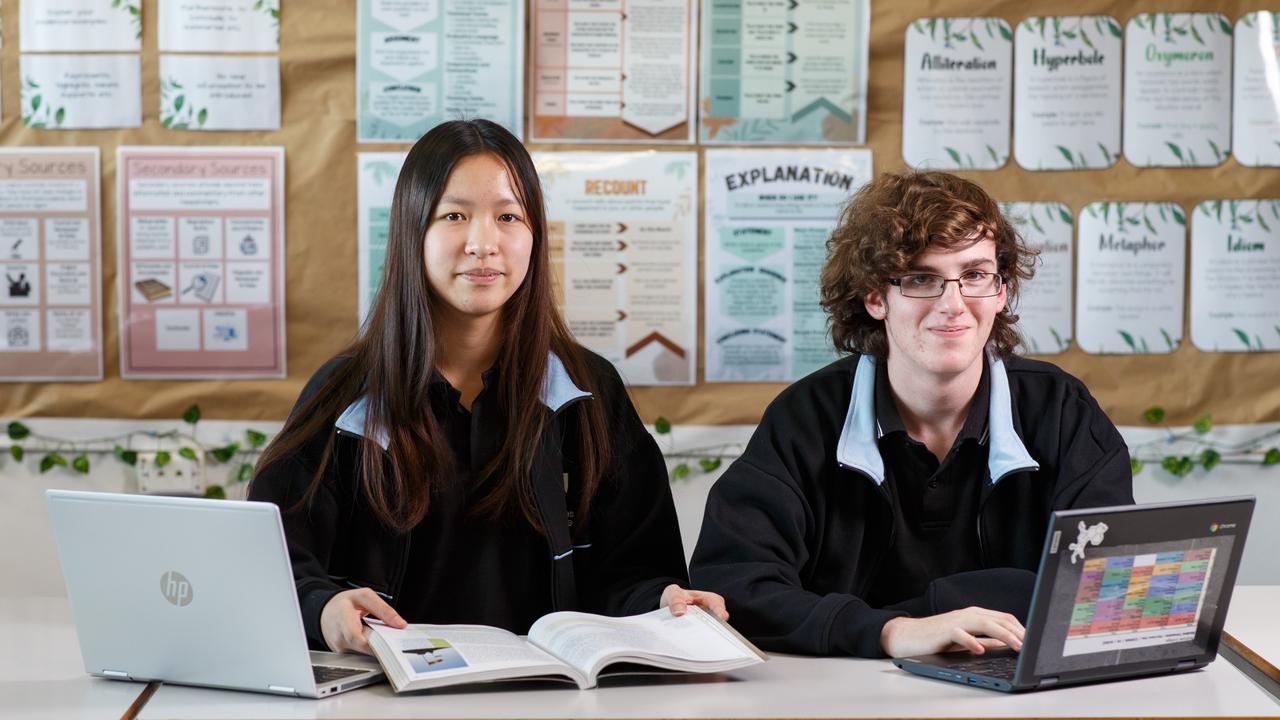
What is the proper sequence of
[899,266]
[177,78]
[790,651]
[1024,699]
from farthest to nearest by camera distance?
[177,78] → [899,266] → [790,651] → [1024,699]

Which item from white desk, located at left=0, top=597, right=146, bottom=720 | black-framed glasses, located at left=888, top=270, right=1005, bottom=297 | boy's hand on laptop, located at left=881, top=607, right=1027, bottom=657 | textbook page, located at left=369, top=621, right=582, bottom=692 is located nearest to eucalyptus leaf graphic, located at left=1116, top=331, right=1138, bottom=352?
black-framed glasses, located at left=888, top=270, right=1005, bottom=297

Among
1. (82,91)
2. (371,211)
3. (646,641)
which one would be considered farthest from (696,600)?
(82,91)

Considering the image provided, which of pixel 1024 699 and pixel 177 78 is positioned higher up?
pixel 177 78

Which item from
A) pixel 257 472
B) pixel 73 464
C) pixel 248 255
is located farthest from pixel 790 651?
pixel 73 464

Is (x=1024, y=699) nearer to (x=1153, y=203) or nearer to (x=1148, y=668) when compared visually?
(x=1148, y=668)

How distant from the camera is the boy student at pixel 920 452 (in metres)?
1.76

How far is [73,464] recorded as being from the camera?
2725 mm

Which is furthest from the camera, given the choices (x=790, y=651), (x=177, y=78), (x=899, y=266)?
(x=177, y=78)

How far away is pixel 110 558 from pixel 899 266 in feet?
3.66

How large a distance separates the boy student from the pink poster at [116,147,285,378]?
136 centimetres

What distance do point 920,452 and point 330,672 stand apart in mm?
899

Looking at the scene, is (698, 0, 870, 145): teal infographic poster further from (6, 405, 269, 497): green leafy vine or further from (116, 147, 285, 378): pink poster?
(6, 405, 269, 497): green leafy vine

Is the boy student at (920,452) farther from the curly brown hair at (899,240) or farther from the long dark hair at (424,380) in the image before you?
the long dark hair at (424,380)

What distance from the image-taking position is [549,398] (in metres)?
1.88
